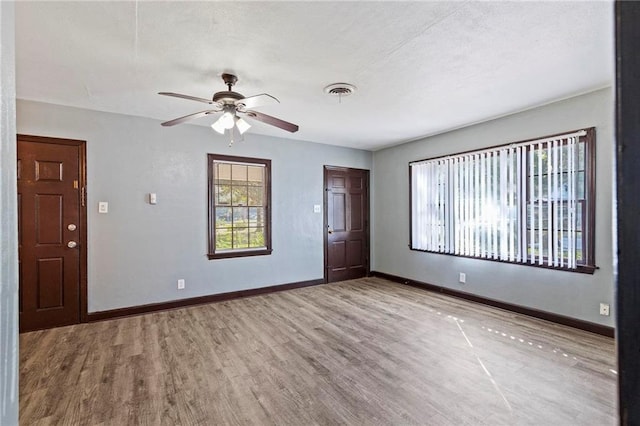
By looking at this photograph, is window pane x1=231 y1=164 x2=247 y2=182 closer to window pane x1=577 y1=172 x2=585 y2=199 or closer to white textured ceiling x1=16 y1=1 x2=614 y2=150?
white textured ceiling x1=16 y1=1 x2=614 y2=150

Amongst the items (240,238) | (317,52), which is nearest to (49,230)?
(240,238)

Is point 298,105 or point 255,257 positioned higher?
point 298,105

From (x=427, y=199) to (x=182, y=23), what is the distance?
409 centimetres

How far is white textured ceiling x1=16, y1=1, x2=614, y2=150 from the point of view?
1928mm

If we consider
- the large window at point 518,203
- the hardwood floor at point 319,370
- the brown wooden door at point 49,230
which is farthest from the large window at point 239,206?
the large window at point 518,203

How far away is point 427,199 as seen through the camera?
4.93 metres

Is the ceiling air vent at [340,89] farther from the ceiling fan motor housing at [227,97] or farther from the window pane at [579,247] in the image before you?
the window pane at [579,247]

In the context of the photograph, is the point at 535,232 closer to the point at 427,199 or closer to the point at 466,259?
the point at 466,259

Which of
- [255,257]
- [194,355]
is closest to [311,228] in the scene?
[255,257]

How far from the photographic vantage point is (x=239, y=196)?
4672mm

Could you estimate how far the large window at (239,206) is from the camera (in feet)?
14.5

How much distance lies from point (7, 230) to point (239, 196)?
443 centimetres

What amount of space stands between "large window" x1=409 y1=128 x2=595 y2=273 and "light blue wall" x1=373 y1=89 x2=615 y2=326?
0.10m

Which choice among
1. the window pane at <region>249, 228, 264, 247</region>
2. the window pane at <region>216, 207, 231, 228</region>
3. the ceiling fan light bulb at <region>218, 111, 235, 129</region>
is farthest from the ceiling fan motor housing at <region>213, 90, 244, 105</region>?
the window pane at <region>249, 228, 264, 247</region>
